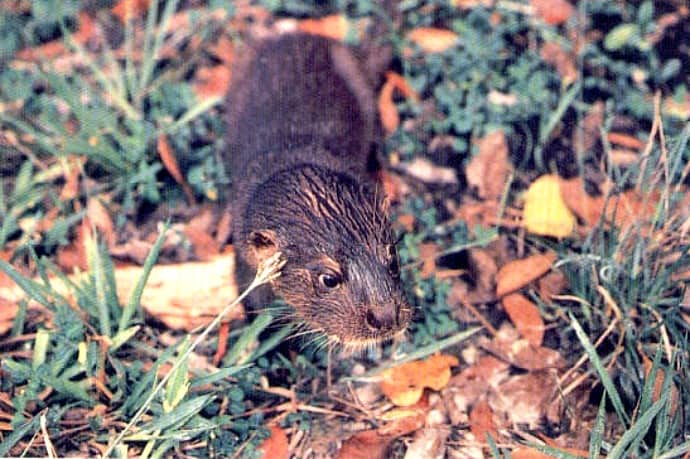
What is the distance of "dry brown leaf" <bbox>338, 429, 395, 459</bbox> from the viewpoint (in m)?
4.11

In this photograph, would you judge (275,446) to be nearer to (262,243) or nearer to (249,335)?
(249,335)

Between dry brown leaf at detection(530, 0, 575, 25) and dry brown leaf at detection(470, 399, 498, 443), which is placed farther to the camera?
dry brown leaf at detection(530, 0, 575, 25)

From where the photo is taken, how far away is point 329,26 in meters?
6.09

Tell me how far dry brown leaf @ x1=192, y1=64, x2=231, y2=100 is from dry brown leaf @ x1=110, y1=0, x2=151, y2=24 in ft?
2.10

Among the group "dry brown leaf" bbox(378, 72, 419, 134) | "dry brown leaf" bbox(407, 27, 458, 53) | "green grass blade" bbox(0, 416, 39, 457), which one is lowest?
"green grass blade" bbox(0, 416, 39, 457)

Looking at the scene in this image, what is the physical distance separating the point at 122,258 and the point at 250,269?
95cm

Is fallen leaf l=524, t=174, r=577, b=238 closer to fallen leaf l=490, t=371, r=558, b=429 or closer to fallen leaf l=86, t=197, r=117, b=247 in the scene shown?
fallen leaf l=490, t=371, r=558, b=429

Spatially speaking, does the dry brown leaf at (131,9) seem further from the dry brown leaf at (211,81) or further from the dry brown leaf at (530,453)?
the dry brown leaf at (530,453)

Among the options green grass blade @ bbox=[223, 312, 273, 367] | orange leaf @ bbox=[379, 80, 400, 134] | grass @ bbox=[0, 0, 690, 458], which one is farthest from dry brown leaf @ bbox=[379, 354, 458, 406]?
orange leaf @ bbox=[379, 80, 400, 134]

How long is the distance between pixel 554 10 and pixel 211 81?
2.27 metres

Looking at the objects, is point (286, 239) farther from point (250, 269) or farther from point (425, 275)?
point (425, 275)

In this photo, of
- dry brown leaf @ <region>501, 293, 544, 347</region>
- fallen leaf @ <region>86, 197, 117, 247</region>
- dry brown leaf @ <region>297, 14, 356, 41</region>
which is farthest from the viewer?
dry brown leaf @ <region>297, 14, 356, 41</region>

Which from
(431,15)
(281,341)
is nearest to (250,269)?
(281,341)

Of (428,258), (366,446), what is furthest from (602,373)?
(428,258)
